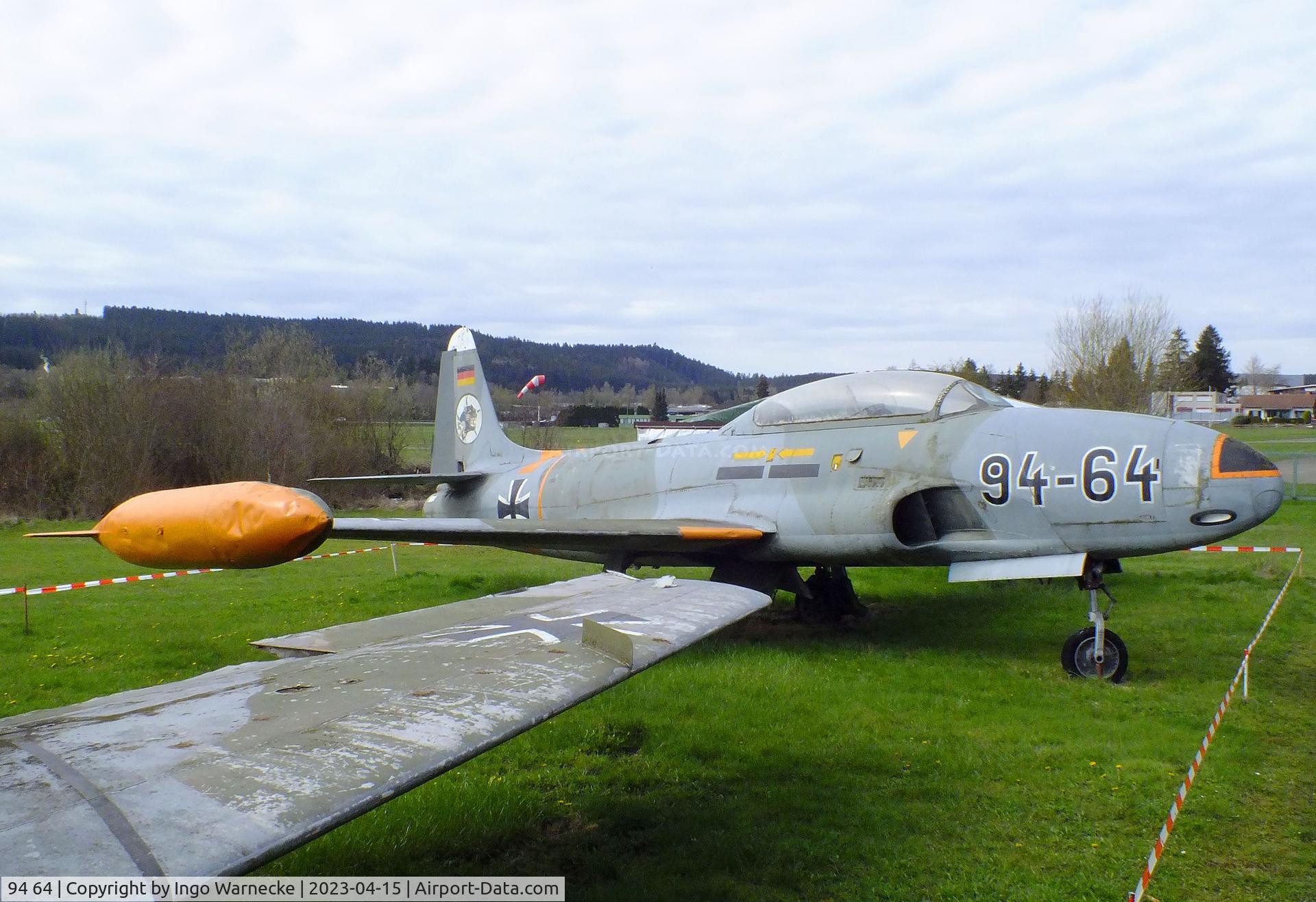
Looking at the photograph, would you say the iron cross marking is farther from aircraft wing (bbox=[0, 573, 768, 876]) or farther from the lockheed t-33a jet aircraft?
aircraft wing (bbox=[0, 573, 768, 876])

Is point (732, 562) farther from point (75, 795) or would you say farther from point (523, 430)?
point (523, 430)

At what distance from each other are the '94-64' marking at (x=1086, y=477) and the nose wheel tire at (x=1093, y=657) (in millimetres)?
1140

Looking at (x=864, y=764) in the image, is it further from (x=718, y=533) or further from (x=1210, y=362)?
(x=1210, y=362)

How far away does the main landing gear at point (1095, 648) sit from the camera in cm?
677

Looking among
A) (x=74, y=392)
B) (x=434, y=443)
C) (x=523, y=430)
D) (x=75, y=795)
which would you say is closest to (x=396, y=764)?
(x=75, y=795)

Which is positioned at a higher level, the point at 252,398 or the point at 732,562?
the point at 252,398

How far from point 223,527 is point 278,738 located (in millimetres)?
780

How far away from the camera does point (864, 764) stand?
16.6 ft

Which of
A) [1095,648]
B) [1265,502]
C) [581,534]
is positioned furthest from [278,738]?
[1265,502]

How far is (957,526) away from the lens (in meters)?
7.46

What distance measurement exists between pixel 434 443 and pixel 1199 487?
33.8ft


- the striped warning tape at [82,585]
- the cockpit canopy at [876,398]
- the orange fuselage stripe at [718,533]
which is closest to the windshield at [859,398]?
the cockpit canopy at [876,398]

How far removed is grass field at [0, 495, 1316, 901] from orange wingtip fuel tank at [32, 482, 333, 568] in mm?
1664

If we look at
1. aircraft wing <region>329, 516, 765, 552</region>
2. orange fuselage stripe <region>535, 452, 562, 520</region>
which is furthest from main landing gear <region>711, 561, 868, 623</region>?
orange fuselage stripe <region>535, 452, 562, 520</region>
